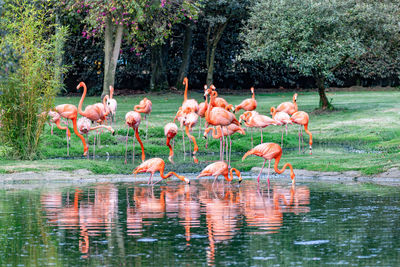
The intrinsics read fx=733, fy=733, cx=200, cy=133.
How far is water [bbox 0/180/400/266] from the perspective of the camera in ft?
26.0

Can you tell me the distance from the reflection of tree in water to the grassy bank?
246 cm

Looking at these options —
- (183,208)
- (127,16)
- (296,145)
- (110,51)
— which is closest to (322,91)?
(296,145)

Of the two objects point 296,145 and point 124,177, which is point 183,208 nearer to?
point 124,177

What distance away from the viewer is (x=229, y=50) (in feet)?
136

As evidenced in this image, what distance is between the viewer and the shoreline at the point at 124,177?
584 inches

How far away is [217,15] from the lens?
35562 millimetres

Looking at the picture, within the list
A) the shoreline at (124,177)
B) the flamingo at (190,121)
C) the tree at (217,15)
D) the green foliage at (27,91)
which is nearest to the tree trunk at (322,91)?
the tree at (217,15)

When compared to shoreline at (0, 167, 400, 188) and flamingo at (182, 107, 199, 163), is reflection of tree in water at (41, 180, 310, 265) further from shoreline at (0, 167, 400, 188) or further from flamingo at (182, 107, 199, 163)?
flamingo at (182, 107, 199, 163)

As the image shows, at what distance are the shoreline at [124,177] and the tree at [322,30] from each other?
435 inches

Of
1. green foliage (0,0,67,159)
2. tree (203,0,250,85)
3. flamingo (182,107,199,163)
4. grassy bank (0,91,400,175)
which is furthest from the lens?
tree (203,0,250,85)

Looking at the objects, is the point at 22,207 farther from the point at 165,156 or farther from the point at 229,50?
the point at 229,50

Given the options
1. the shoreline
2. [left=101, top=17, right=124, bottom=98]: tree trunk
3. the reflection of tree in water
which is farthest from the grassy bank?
the reflection of tree in water

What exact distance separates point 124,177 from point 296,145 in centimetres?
718

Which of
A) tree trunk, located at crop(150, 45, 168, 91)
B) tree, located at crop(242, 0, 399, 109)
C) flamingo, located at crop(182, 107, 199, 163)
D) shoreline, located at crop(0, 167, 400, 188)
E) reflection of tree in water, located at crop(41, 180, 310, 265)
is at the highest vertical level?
tree, located at crop(242, 0, 399, 109)
